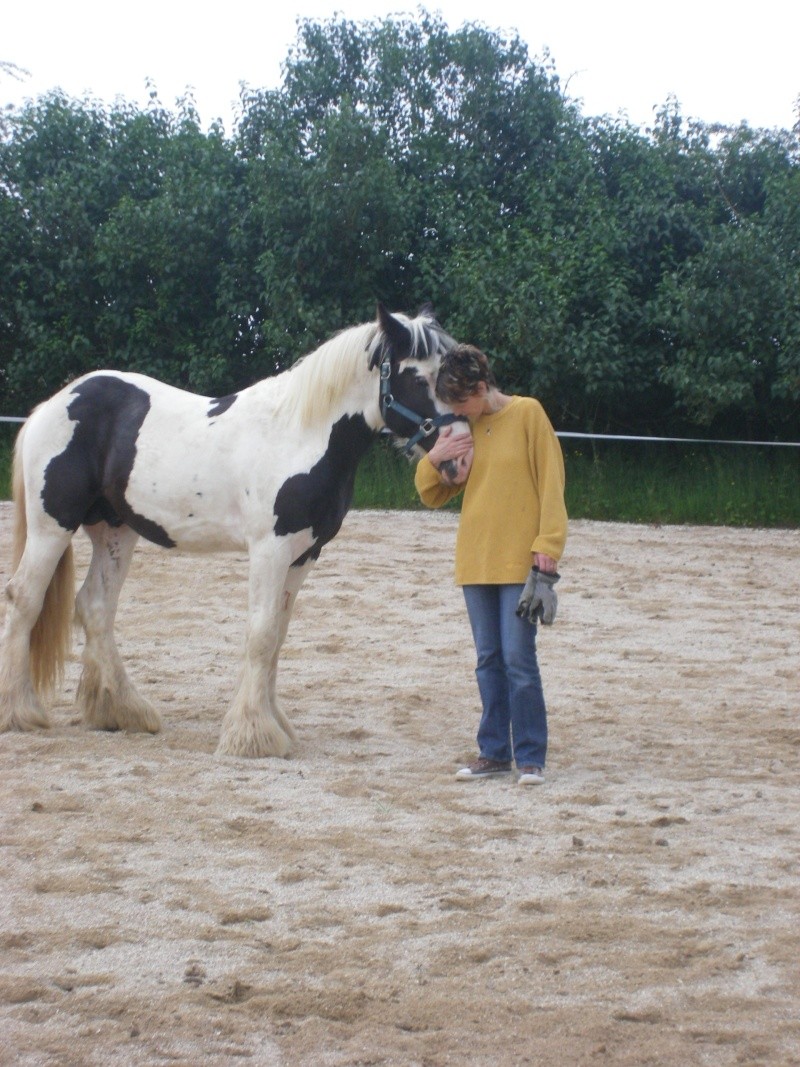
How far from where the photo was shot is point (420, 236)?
16953mm

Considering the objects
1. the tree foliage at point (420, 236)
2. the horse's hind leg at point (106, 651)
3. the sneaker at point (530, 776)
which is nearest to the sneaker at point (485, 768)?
the sneaker at point (530, 776)

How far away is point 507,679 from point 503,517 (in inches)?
25.5

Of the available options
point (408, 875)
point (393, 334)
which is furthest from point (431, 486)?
point (408, 875)

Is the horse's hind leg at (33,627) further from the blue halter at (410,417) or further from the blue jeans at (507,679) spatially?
the blue jeans at (507,679)

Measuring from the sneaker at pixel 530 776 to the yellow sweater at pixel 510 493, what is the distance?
708 millimetres

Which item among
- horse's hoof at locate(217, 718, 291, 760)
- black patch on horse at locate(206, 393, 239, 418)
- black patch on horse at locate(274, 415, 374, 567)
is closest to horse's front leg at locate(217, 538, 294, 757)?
horse's hoof at locate(217, 718, 291, 760)

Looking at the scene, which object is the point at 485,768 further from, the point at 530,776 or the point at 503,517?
the point at 503,517

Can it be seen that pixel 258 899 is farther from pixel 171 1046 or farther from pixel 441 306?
pixel 441 306

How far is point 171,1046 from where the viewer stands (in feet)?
7.75

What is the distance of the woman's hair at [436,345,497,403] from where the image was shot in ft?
14.2

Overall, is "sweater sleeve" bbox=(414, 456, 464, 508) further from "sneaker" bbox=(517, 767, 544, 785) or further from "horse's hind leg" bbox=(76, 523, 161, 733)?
"horse's hind leg" bbox=(76, 523, 161, 733)

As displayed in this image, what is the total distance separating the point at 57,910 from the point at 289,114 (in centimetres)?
1746

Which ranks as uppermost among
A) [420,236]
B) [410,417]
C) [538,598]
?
[420,236]

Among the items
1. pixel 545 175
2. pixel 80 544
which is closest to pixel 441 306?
pixel 545 175
